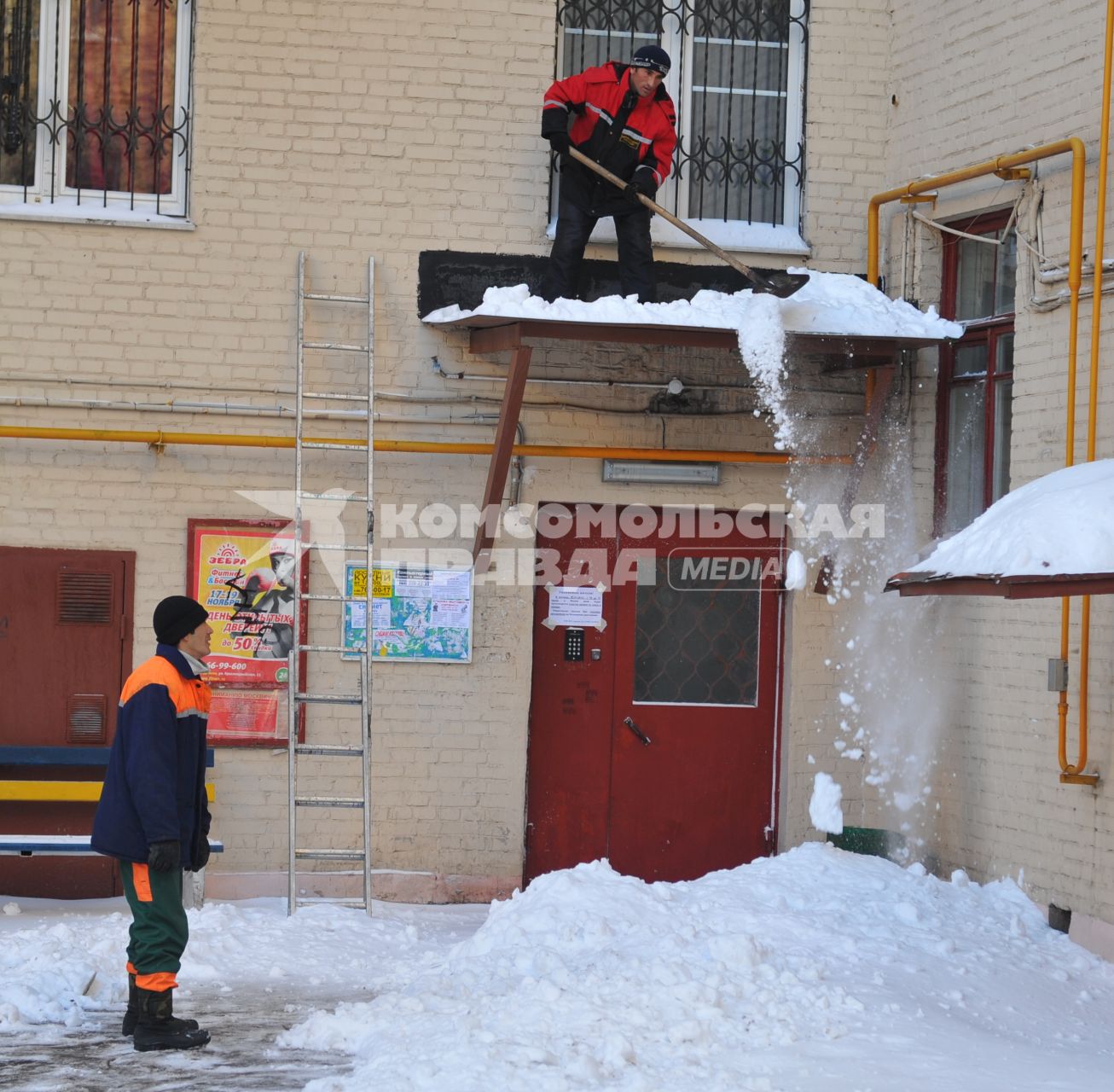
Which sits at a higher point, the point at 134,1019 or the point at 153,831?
the point at 153,831

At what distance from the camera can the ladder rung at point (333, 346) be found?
8.66 metres

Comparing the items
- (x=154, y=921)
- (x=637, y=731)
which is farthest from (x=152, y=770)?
(x=637, y=731)

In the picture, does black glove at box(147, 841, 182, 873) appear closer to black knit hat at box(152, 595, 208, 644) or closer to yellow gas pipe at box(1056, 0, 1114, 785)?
black knit hat at box(152, 595, 208, 644)

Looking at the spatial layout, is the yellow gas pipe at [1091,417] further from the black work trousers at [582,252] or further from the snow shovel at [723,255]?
the black work trousers at [582,252]

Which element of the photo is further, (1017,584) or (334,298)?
(334,298)

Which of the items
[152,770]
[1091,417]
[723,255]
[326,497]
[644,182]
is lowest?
[152,770]

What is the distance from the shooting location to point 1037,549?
19.6 feet

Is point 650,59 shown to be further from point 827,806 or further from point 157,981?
point 157,981

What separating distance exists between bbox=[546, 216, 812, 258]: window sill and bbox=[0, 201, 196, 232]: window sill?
2197 mm

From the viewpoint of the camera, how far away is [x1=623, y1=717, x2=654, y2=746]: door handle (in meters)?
9.26

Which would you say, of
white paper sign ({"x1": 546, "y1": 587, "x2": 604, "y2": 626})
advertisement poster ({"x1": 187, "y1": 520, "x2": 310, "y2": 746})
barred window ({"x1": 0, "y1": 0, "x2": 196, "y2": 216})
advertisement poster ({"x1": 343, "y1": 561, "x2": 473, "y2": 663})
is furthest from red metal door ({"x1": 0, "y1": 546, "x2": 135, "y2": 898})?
white paper sign ({"x1": 546, "y1": 587, "x2": 604, "y2": 626})

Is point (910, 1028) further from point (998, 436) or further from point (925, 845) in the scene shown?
point (998, 436)

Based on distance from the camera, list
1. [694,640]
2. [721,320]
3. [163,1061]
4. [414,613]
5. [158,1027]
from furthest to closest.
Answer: [694,640]
[414,613]
[721,320]
[158,1027]
[163,1061]

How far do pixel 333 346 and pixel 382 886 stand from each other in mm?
3099
